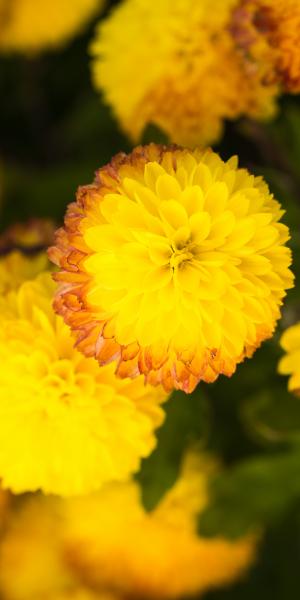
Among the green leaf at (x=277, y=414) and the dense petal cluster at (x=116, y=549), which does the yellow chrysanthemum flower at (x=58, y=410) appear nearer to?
the green leaf at (x=277, y=414)

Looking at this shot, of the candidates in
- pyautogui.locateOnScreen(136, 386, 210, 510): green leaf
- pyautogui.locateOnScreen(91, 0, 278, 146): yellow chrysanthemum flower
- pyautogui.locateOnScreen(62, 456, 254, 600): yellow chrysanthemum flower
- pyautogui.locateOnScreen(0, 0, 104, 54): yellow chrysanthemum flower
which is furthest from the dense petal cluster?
pyautogui.locateOnScreen(0, 0, 104, 54): yellow chrysanthemum flower

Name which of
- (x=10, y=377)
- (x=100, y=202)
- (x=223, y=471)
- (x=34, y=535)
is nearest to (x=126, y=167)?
(x=100, y=202)

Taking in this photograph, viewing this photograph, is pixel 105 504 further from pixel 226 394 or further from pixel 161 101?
pixel 161 101

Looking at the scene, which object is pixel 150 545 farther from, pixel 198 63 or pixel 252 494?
pixel 198 63

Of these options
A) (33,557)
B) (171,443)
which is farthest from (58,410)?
(33,557)

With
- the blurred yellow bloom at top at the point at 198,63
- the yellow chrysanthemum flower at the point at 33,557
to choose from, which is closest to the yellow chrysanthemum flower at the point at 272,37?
the blurred yellow bloom at top at the point at 198,63

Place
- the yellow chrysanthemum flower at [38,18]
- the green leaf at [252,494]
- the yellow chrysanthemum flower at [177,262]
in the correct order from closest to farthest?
the yellow chrysanthemum flower at [177,262] < the green leaf at [252,494] < the yellow chrysanthemum flower at [38,18]
